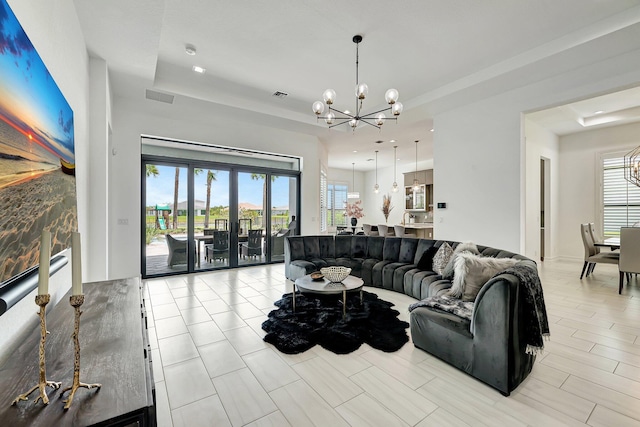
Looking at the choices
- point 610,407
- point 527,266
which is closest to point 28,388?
point 527,266

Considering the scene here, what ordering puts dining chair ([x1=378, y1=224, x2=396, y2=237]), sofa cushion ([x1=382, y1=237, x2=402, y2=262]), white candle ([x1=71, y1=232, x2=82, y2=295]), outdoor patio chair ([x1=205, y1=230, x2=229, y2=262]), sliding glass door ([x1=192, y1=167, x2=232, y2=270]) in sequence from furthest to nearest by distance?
dining chair ([x1=378, y1=224, x2=396, y2=237])
outdoor patio chair ([x1=205, y1=230, x2=229, y2=262])
sliding glass door ([x1=192, y1=167, x2=232, y2=270])
sofa cushion ([x1=382, y1=237, x2=402, y2=262])
white candle ([x1=71, y1=232, x2=82, y2=295])

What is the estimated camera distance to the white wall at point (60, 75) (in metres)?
1.33

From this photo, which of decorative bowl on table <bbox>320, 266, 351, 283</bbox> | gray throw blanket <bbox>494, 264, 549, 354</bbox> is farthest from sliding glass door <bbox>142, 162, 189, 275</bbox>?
gray throw blanket <bbox>494, 264, 549, 354</bbox>

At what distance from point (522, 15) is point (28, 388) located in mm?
4856

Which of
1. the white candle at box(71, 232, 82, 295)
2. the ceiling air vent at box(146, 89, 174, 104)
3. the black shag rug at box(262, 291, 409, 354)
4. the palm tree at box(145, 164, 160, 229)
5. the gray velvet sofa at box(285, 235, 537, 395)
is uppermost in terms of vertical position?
the ceiling air vent at box(146, 89, 174, 104)

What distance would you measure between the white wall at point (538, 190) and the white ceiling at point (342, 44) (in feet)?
3.97

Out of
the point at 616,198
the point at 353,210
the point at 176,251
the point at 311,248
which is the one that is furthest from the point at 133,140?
the point at 616,198

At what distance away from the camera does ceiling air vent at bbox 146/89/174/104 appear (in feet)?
15.0

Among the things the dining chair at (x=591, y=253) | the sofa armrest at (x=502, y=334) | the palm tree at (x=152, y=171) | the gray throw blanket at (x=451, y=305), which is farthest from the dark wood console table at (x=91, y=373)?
the dining chair at (x=591, y=253)

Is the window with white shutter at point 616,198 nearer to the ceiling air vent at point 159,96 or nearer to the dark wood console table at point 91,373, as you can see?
the dark wood console table at point 91,373

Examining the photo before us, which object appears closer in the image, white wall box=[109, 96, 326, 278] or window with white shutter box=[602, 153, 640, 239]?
white wall box=[109, 96, 326, 278]

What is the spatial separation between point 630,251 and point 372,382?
16.5 feet

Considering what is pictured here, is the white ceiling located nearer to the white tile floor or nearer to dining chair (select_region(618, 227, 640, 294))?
dining chair (select_region(618, 227, 640, 294))

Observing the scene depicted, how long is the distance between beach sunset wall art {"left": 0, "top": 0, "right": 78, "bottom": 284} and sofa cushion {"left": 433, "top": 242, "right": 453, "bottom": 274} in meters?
4.09
